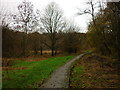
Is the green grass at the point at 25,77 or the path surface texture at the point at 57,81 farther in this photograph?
the green grass at the point at 25,77

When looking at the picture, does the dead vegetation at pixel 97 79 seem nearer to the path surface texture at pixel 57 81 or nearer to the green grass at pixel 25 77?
the path surface texture at pixel 57 81

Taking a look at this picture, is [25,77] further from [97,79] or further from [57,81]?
[97,79]

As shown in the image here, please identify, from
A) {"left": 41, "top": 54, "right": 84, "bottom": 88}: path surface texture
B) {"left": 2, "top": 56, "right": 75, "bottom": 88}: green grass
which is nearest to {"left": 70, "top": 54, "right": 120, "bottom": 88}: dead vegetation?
{"left": 41, "top": 54, "right": 84, "bottom": 88}: path surface texture

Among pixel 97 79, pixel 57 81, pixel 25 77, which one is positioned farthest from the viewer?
pixel 25 77

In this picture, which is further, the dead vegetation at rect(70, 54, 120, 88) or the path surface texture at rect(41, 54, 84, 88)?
the dead vegetation at rect(70, 54, 120, 88)

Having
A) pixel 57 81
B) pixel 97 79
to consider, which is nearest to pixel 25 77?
pixel 57 81

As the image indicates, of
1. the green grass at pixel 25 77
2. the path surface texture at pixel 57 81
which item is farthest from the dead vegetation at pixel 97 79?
the green grass at pixel 25 77

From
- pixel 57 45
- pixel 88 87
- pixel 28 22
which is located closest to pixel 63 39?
pixel 57 45

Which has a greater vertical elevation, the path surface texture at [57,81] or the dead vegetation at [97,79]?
the path surface texture at [57,81]

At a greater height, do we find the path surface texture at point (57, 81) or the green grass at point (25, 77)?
the path surface texture at point (57, 81)

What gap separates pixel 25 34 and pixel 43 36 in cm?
843

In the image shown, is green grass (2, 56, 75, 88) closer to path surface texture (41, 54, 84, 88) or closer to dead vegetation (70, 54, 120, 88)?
path surface texture (41, 54, 84, 88)

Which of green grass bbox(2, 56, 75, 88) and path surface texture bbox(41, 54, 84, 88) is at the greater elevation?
path surface texture bbox(41, 54, 84, 88)

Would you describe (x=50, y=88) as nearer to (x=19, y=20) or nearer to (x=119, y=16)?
(x=119, y=16)
